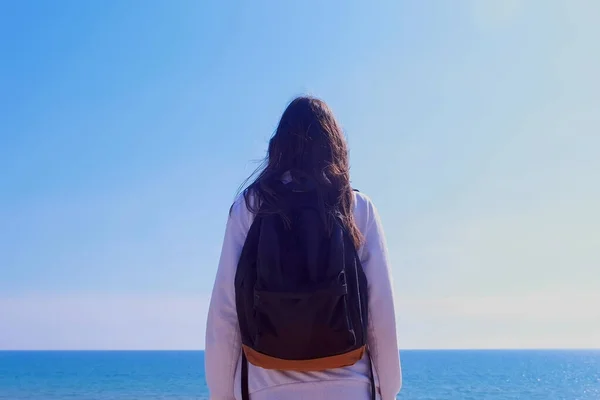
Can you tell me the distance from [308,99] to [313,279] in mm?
635

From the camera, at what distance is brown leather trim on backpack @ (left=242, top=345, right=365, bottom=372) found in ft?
5.50

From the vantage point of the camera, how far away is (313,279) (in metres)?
1.68

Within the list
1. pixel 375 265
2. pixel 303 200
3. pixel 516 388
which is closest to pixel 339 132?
pixel 303 200

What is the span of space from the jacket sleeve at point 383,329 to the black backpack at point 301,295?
4 cm

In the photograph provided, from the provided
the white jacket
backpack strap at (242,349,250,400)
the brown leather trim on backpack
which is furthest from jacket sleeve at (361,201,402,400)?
backpack strap at (242,349,250,400)

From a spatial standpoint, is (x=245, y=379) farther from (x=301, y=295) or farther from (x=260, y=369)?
(x=301, y=295)

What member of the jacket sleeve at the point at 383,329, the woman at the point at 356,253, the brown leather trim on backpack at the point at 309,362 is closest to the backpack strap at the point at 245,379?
the woman at the point at 356,253

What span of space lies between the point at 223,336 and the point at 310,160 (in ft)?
1.91

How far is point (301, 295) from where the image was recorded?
64.6 inches

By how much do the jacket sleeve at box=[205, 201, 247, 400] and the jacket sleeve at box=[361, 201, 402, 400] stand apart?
1.27 ft

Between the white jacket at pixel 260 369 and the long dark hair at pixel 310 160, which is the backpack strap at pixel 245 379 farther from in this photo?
the long dark hair at pixel 310 160

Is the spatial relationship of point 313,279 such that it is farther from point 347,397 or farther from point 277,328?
point 347,397

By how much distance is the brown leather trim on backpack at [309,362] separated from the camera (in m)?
1.68

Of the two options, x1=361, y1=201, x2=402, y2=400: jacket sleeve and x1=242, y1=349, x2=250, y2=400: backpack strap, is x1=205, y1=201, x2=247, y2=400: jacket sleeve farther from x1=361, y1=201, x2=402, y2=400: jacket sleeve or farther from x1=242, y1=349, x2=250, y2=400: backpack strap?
x1=361, y1=201, x2=402, y2=400: jacket sleeve
